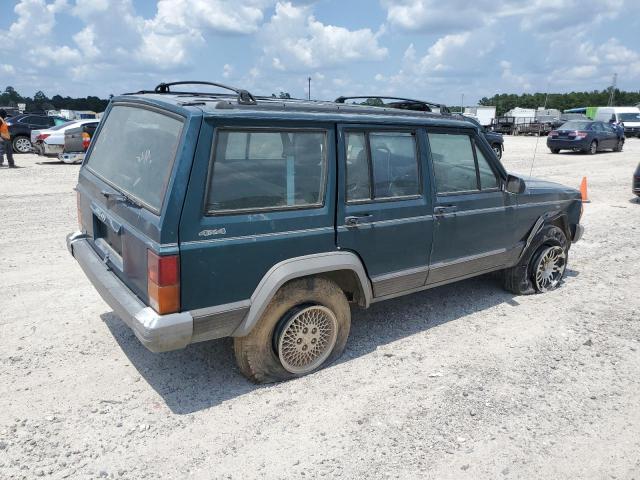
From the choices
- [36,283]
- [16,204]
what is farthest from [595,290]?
[16,204]

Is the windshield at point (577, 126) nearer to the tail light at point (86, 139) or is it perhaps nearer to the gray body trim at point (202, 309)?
the tail light at point (86, 139)

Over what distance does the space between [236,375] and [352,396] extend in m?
0.89

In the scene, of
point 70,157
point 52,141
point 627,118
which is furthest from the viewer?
point 627,118

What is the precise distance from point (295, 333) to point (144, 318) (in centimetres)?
109

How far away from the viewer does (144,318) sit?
9.71 feet

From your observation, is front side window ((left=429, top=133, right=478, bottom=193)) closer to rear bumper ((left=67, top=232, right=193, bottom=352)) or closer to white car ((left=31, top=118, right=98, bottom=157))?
rear bumper ((left=67, top=232, right=193, bottom=352))

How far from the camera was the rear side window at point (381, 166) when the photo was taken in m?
3.68

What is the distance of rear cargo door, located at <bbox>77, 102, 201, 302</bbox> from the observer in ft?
9.52

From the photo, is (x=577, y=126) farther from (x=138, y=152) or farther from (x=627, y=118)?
(x=138, y=152)

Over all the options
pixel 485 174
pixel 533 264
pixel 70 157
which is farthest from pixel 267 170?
pixel 70 157

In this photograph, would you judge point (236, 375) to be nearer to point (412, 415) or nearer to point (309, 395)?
point (309, 395)

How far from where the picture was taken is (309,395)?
350 centimetres

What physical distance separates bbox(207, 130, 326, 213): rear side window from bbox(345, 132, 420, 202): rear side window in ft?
0.93

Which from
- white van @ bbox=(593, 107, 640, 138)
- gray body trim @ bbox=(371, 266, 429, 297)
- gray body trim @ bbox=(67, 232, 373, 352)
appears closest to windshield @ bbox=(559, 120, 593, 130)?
white van @ bbox=(593, 107, 640, 138)
